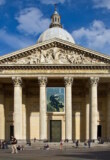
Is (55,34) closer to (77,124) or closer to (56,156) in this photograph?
(77,124)

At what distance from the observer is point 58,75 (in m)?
38.9

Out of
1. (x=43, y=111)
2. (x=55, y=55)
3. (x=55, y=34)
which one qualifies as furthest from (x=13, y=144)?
(x=55, y=34)

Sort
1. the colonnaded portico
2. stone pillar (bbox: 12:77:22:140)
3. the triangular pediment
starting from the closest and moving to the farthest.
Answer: stone pillar (bbox: 12:77:22:140), the triangular pediment, the colonnaded portico

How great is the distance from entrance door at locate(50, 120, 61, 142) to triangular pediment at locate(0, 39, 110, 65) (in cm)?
1027

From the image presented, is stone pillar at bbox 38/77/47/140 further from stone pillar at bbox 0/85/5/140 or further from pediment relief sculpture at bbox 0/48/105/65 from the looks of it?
stone pillar at bbox 0/85/5/140

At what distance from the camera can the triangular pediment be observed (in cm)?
3875

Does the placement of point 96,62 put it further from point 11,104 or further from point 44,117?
point 11,104

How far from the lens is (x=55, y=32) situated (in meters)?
70.6

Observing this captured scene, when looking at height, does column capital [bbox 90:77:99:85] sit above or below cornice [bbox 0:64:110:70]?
below

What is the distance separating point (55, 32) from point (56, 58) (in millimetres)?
32808

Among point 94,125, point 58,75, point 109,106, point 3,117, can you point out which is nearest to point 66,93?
point 58,75

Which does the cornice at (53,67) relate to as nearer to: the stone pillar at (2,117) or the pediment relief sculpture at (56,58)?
the pediment relief sculpture at (56,58)

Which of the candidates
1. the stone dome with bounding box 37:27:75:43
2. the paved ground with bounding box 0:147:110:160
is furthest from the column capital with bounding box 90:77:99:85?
the stone dome with bounding box 37:27:75:43

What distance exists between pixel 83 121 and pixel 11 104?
1058 centimetres
